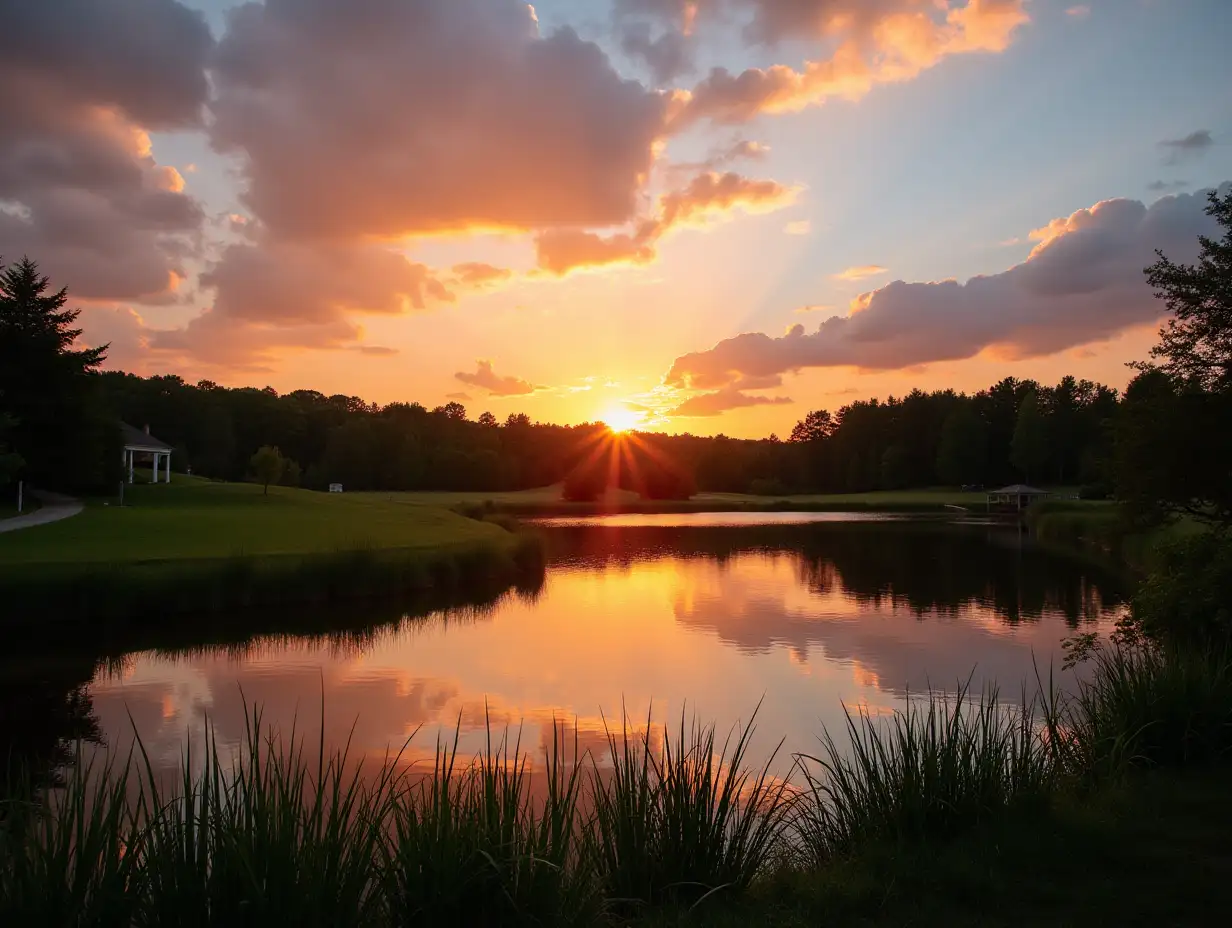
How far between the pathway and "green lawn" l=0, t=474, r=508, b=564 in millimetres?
655

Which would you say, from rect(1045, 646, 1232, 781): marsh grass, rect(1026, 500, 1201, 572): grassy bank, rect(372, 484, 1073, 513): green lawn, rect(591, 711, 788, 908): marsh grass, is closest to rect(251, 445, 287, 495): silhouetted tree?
rect(372, 484, 1073, 513): green lawn

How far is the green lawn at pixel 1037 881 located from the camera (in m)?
4.59

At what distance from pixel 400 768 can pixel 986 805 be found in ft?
21.7

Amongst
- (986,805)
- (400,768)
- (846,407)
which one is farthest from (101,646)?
(846,407)

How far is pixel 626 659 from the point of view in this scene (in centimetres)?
1691

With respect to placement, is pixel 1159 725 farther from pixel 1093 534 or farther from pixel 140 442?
pixel 140 442

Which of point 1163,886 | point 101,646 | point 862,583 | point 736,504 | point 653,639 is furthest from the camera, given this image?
point 736,504

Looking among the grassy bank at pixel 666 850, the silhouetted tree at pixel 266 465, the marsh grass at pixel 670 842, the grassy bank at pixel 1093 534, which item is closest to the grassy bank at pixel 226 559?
the silhouetted tree at pixel 266 465

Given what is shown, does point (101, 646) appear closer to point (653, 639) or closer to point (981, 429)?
point (653, 639)

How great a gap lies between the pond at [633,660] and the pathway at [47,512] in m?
14.8

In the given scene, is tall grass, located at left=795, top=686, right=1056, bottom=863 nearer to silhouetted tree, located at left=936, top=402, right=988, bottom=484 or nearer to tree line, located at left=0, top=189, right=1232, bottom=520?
tree line, located at left=0, top=189, right=1232, bottom=520

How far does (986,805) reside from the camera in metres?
6.18

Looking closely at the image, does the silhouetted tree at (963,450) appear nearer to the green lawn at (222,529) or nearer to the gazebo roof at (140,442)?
the green lawn at (222,529)

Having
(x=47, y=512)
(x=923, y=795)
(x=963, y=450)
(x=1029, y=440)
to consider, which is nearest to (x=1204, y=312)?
→ (x=923, y=795)
